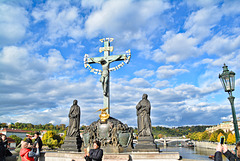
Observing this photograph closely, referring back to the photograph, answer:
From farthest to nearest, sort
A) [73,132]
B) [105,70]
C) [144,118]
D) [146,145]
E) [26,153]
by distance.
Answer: [105,70]
[73,132]
[144,118]
[146,145]
[26,153]

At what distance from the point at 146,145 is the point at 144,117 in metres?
1.48

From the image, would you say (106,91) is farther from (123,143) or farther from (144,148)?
(144,148)

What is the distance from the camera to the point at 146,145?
9.95 meters

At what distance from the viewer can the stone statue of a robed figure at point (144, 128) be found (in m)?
9.91

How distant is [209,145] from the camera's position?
71.9m

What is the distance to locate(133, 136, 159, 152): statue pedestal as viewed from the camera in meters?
9.79

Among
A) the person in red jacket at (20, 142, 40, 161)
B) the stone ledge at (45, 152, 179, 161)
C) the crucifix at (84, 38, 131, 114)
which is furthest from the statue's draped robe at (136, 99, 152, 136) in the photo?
the person in red jacket at (20, 142, 40, 161)

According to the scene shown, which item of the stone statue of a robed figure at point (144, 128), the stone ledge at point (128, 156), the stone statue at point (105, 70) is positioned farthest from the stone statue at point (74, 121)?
the stone statue of a robed figure at point (144, 128)

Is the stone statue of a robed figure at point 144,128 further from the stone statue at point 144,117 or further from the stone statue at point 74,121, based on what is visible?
the stone statue at point 74,121

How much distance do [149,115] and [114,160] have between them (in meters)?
3.68

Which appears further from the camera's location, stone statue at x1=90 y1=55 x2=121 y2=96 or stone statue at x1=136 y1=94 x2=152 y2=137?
stone statue at x1=90 y1=55 x2=121 y2=96

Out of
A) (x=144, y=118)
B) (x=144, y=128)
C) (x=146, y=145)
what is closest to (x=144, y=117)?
(x=144, y=118)

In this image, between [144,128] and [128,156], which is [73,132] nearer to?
[144,128]

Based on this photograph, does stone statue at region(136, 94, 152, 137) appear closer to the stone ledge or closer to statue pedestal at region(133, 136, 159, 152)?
statue pedestal at region(133, 136, 159, 152)
